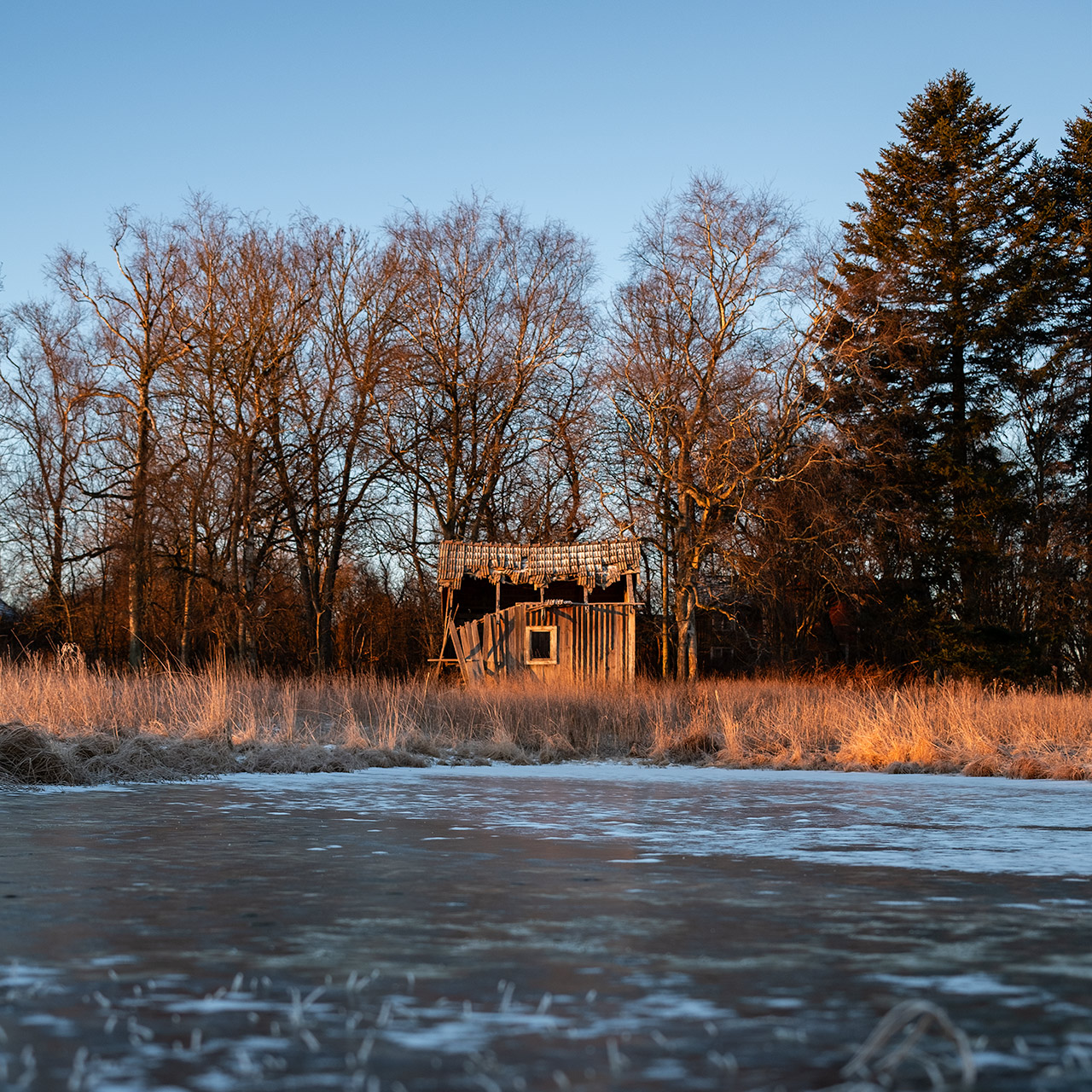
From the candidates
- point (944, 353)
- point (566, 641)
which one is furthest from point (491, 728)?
point (944, 353)

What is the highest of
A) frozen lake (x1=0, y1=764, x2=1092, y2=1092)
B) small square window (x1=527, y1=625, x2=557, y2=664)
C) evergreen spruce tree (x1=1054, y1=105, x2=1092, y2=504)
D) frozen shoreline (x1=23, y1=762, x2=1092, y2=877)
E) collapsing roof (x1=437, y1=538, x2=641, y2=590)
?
evergreen spruce tree (x1=1054, y1=105, x2=1092, y2=504)

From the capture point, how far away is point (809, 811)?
28.9 ft

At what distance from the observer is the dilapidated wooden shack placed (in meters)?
26.7

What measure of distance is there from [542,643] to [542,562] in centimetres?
189

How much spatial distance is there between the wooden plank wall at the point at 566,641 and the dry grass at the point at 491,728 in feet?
20.3

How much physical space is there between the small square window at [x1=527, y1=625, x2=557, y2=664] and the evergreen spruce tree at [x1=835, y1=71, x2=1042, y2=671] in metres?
8.69

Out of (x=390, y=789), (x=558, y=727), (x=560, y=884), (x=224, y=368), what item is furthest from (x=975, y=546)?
(x=560, y=884)

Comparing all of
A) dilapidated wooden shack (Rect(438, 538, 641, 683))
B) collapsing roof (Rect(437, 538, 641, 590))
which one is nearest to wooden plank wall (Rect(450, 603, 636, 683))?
dilapidated wooden shack (Rect(438, 538, 641, 683))

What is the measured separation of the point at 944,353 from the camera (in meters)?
31.1

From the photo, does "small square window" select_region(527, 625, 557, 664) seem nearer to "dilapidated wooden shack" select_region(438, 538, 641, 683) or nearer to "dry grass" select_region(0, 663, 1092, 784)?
"dilapidated wooden shack" select_region(438, 538, 641, 683)

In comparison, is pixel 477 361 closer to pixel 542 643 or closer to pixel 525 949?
pixel 542 643

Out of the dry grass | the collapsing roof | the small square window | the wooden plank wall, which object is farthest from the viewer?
the collapsing roof

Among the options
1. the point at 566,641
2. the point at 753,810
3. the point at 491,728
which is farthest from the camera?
the point at 566,641

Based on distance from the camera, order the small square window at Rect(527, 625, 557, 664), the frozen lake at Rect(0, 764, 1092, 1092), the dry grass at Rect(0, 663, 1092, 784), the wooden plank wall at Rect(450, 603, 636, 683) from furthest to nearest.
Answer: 1. the small square window at Rect(527, 625, 557, 664)
2. the wooden plank wall at Rect(450, 603, 636, 683)
3. the dry grass at Rect(0, 663, 1092, 784)
4. the frozen lake at Rect(0, 764, 1092, 1092)
